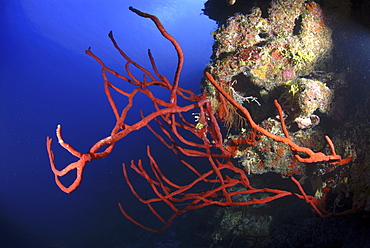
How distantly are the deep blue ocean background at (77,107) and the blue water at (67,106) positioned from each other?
126 mm

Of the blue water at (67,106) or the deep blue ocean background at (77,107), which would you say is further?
the blue water at (67,106)

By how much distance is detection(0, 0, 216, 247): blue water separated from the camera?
13.1 meters

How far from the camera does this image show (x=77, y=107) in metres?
49.9

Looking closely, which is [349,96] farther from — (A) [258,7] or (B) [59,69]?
(B) [59,69]

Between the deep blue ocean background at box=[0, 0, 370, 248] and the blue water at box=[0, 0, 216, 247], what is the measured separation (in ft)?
0.41

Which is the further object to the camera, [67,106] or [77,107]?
[77,107]

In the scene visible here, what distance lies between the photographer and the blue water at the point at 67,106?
42.8 feet

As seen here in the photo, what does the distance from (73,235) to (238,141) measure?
1286cm

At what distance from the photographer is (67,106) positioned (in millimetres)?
48406

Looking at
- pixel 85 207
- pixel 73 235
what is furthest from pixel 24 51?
pixel 73 235

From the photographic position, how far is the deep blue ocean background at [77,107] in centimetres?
977

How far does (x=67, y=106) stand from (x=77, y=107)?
2.21 meters

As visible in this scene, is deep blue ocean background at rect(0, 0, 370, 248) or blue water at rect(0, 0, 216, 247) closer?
deep blue ocean background at rect(0, 0, 370, 248)

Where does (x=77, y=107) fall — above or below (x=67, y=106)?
below
